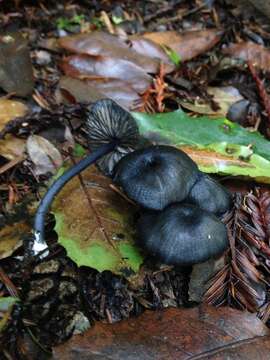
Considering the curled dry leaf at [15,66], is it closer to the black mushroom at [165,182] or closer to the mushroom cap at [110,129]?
the mushroom cap at [110,129]

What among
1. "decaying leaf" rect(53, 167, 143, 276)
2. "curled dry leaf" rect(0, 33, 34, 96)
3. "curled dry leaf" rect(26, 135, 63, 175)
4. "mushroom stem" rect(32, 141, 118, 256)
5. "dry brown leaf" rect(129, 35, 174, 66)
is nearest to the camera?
"decaying leaf" rect(53, 167, 143, 276)

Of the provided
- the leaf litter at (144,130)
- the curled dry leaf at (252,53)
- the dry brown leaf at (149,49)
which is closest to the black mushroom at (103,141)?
the leaf litter at (144,130)

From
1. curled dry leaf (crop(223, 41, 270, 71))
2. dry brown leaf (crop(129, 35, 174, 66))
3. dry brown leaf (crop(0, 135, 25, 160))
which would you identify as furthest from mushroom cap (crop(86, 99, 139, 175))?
curled dry leaf (crop(223, 41, 270, 71))

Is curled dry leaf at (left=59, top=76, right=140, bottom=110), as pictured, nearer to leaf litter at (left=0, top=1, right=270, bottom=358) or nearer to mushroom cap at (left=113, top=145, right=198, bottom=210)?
leaf litter at (left=0, top=1, right=270, bottom=358)

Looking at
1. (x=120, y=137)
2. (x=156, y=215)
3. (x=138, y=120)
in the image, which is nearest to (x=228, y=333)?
(x=156, y=215)

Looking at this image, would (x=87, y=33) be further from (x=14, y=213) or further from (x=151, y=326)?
(x=151, y=326)

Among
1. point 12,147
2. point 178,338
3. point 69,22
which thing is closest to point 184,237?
point 178,338

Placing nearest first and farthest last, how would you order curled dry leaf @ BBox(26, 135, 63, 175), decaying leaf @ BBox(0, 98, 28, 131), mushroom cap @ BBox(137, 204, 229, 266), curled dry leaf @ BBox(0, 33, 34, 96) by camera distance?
1. mushroom cap @ BBox(137, 204, 229, 266)
2. curled dry leaf @ BBox(26, 135, 63, 175)
3. decaying leaf @ BBox(0, 98, 28, 131)
4. curled dry leaf @ BBox(0, 33, 34, 96)
